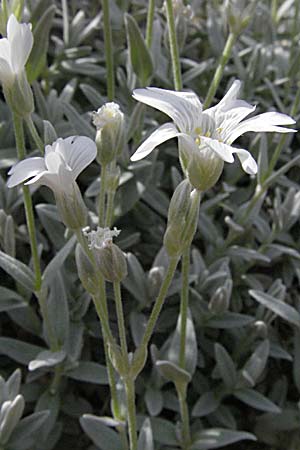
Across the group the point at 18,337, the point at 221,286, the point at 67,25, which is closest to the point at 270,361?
the point at 221,286

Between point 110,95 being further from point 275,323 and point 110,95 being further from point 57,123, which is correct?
point 275,323

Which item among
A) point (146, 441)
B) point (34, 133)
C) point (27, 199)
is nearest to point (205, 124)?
point (34, 133)

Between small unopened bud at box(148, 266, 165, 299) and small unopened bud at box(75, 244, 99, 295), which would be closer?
small unopened bud at box(75, 244, 99, 295)

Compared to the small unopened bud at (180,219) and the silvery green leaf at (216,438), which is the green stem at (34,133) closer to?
the small unopened bud at (180,219)

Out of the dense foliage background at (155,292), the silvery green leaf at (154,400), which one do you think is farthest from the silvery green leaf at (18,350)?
the silvery green leaf at (154,400)

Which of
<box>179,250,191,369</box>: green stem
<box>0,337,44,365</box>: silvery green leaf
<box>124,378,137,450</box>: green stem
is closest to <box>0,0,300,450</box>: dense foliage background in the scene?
<box>0,337,44,365</box>: silvery green leaf

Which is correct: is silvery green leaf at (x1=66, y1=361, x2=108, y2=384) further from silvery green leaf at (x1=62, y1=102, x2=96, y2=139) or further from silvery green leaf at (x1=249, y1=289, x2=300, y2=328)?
silvery green leaf at (x1=62, y1=102, x2=96, y2=139)
